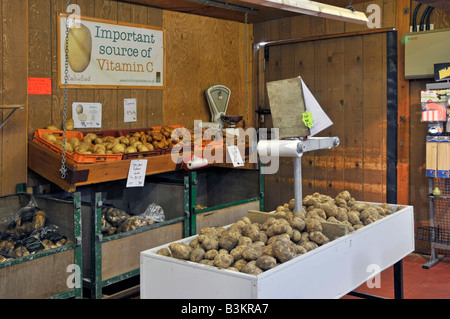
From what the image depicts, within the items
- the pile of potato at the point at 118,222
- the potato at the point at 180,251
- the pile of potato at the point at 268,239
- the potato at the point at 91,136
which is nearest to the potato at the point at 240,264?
the pile of potato at the point at 268,239

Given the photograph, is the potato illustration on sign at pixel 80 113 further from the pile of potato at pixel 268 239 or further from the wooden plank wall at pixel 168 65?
the pile of potato at pixel 268 239

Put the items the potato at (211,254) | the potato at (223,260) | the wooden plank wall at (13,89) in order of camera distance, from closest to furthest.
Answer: the potato at (223,260) → the potato at (211,254) → the wooden plank wall at (13,89)

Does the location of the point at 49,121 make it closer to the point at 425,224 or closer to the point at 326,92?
the point at 326,92

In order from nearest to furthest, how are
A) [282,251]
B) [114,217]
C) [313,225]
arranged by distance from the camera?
[282,251]
[313,225]
[114,217]

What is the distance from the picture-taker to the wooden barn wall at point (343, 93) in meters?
4.94

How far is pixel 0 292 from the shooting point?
8.51 ft

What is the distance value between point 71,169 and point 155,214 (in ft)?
2.65

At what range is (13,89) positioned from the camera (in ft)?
11.7

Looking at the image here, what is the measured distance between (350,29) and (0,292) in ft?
13.1

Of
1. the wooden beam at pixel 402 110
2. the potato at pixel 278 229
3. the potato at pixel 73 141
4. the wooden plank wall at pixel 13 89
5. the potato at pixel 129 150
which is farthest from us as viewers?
the wooden beam at pixel 402 110

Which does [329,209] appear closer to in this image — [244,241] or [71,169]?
[244,241]

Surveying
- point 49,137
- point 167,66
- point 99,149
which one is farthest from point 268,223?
point 167,66

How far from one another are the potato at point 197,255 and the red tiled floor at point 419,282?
1.97 meters

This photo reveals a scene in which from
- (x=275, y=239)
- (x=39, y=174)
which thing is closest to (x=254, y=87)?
(x=39, y=174)
